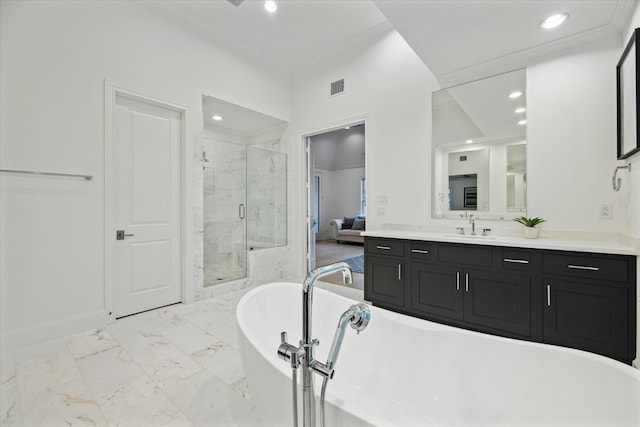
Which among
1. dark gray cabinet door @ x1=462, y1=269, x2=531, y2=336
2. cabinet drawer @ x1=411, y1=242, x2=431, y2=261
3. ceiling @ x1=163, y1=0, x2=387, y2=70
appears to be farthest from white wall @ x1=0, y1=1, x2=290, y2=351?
dark gray cabinet door @ x1=462, y1=269, x2=531, y2=336

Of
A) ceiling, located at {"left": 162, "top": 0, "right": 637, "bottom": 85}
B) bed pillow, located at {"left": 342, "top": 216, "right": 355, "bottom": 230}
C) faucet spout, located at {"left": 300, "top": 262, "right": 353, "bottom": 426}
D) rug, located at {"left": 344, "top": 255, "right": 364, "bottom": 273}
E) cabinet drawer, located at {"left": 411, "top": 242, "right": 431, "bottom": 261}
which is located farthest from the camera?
bed pillow, located at {"left": 342, "top": 216, "right": 355, "bottom": 230}

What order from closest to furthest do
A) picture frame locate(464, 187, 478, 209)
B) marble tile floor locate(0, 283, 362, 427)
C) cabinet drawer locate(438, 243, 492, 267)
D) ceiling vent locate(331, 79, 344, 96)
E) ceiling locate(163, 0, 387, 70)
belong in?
1. marble tile floor locate(0, 283, 362, 427)
2. cabinet drawer locate(438, 243, 492, 267)
3. picture frame locate(464, 187, 478, 209)
4. ceiling locate(163, 0, 387, 70)
5. ceiling vent locate(331, 79, 344, 96)

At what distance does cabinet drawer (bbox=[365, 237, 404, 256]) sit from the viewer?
2.95 metres

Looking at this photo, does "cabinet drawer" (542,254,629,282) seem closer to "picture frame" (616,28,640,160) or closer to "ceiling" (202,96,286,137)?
"picture frame" (616,28,640,160)

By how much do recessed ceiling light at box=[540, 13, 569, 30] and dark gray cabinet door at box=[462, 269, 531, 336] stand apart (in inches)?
76.2

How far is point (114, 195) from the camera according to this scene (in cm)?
289

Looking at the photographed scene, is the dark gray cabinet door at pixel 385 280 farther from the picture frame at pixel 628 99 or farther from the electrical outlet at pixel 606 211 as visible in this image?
the picture frame at pixel 628 99

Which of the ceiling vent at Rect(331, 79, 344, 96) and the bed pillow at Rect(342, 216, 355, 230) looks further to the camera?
the bed pillow at Rect(342, 216, 355, 230)

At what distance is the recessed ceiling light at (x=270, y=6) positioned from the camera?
3125mm

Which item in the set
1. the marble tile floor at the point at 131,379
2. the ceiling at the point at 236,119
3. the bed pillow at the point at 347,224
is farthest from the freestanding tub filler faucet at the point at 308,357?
the bed pillow at the point at 347,224

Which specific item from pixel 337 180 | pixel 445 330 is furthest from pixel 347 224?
pixel 445 330

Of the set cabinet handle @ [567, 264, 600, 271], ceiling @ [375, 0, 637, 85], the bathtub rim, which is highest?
ceiling @ [375, 0, 637, 85]

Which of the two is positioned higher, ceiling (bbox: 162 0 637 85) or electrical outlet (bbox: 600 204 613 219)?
ceiling (bbox: 162 0 637 85)

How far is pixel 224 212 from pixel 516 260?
3365 millimetres
